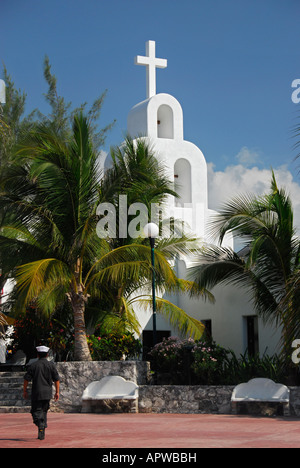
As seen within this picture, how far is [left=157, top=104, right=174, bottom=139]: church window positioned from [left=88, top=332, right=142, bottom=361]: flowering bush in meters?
9.31

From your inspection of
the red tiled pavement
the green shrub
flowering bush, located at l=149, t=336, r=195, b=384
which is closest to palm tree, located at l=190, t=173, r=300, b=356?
the green shrub

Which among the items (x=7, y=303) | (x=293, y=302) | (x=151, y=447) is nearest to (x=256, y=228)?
(x=293, y=302)

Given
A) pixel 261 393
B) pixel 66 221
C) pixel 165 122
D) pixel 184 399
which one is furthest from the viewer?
pixel 165 122

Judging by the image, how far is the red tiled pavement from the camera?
A: 32.0 feet

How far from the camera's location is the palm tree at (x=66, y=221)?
1606 cm

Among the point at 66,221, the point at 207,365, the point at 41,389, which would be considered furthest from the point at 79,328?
the point at 41,389

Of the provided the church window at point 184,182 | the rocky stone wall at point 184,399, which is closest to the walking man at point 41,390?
the rocky stone wall at point 184,399

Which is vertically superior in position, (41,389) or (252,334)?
(252,334)

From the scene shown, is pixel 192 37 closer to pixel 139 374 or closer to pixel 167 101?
pixel 167 101

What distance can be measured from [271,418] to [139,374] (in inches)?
154

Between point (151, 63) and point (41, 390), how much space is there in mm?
16815

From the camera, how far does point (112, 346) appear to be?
1745 cm

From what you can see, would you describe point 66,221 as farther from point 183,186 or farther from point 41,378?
point 183,186

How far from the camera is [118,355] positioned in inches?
688
